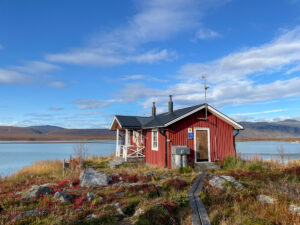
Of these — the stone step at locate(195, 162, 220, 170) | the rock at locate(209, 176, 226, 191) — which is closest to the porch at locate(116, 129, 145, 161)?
the stone step at locate(195, 162, 220, 170)

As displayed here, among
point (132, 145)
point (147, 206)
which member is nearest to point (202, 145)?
point (132, 145)

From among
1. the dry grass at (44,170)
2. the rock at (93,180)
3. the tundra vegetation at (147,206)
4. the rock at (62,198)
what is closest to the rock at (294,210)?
the tundra vegetation at (147,206)

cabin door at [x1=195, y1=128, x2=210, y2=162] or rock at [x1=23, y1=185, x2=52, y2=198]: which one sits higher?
cabin door at [x1=195, y1=128, x2=210, y2=162]

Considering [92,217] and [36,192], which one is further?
[36,192]

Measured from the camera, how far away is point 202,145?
583 inches

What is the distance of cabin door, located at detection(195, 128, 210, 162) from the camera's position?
14648 millimetres

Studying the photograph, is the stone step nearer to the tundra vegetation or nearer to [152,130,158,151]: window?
[152,130,158,151]: window

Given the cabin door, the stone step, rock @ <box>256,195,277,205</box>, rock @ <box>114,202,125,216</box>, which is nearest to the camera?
rock @ <box>114,202,125,216</box>

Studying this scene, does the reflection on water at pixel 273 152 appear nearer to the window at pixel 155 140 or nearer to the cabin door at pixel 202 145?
the cabin door at pixel 202 145

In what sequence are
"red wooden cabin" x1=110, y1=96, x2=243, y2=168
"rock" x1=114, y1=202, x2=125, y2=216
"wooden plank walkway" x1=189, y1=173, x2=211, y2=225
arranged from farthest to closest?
1. "red wooden cabin" x1=110, y1=96, x2=243, y2=168
2. "rock" x1=114, y1=202, x2=125, y2=216
3. "wooden plank walkway" x1=189, y1=173, x2=211, y2=225

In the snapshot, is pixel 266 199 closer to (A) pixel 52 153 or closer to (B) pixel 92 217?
(B) pixel 92 217

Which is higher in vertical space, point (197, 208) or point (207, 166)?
point (197, 208)

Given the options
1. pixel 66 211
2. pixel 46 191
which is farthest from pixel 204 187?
pixel 46 191

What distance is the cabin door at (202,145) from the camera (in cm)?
1465
